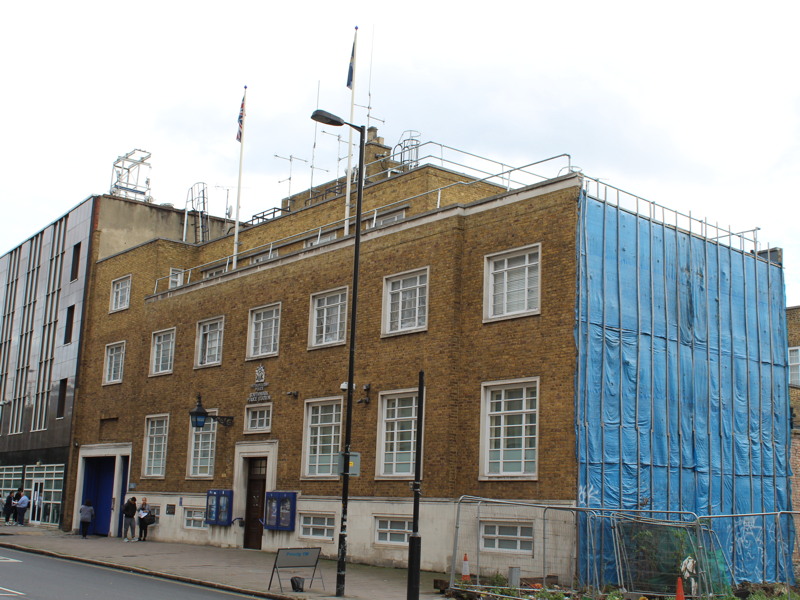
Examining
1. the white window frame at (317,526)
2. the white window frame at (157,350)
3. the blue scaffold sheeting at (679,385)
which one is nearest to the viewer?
the blue scaffold sheeting at (679,385)

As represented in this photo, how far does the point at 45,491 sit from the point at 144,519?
1005 centimetres

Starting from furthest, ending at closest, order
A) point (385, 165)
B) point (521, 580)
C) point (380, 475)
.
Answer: point (385, 165)
point (380, 475)
point (521, 580)

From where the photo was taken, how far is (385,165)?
34.8 metres

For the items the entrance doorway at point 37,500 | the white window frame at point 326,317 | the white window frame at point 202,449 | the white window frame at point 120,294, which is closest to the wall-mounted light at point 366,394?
the white window frame at point 326,317

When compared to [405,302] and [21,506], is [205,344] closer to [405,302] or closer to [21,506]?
[405,302]

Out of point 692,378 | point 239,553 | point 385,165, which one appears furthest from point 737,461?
point 385,165

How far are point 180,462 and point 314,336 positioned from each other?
758cm

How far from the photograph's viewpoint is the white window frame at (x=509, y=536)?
1984 cm

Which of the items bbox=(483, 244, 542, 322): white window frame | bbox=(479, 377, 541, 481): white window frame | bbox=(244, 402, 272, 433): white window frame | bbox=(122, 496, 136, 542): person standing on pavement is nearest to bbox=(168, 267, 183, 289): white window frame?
bbox=(122, 496, 136, 542): person standing on pavement

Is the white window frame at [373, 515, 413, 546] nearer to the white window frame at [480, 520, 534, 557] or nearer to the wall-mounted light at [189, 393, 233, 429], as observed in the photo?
the white window frame at [480, 520, 534, 557]

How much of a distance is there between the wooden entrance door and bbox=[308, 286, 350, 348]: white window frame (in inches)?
167

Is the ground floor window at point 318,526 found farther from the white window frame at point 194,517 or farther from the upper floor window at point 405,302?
the upper floor window at point 405,302

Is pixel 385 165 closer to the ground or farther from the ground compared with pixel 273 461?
farther from the ground

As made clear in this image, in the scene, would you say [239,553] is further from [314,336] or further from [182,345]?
[182,345]
